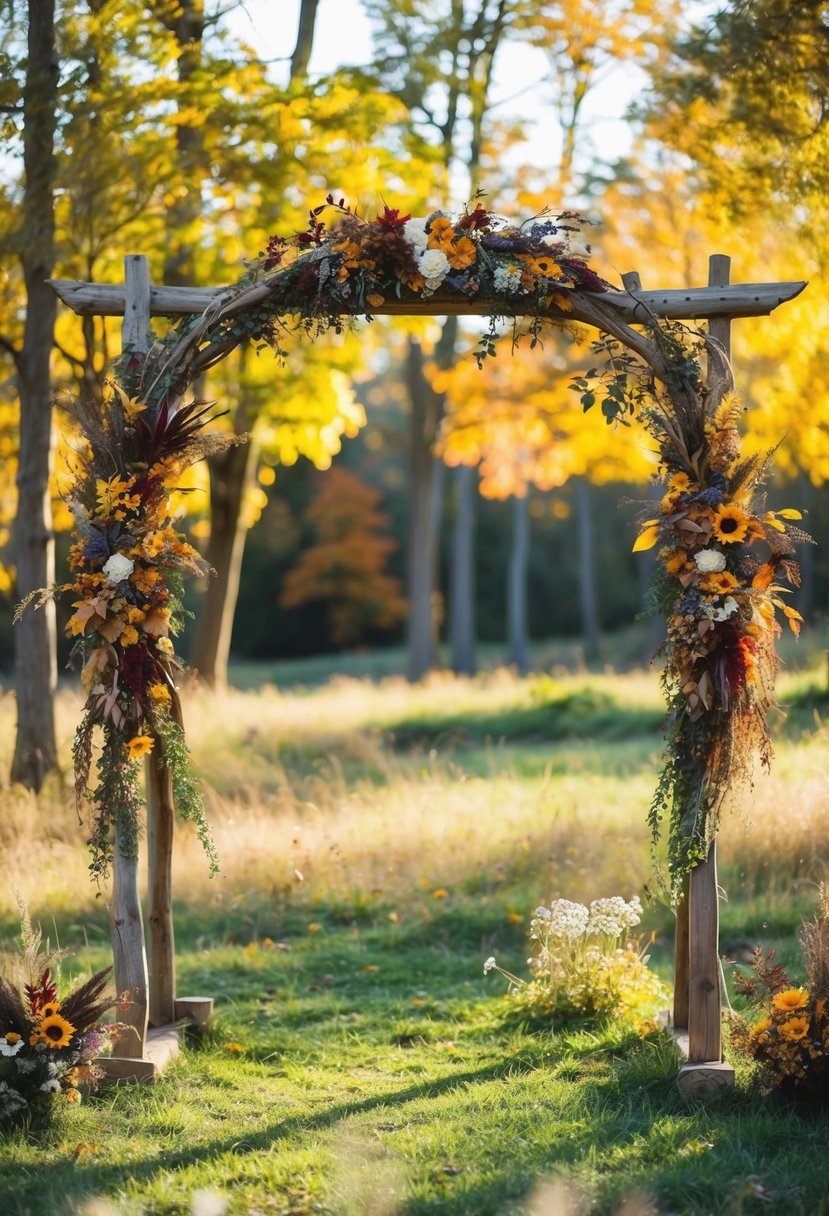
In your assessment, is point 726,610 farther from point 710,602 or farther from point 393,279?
point 393,279

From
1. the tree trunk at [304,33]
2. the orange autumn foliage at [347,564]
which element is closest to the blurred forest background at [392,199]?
the tree trunk at [304,33]

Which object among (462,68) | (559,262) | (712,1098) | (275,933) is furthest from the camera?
(462,68)

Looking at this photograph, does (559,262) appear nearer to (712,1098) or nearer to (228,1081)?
(712,1098)

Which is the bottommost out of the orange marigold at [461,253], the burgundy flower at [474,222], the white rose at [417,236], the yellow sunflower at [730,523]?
the yellow sunflower at [730,523]

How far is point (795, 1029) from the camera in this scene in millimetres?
4492

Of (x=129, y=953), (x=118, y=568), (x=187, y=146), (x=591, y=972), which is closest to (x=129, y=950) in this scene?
(x=129, y=953)

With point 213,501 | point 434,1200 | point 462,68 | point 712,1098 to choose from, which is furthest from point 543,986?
point 462,68

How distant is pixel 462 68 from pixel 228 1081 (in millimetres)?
13975

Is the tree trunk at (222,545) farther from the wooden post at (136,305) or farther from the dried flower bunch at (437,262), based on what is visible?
the dried flower bunch at (437,262)

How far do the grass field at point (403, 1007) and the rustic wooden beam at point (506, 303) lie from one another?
321 cm

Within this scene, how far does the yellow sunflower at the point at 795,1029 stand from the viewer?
4477 millimetres

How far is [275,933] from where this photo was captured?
7.53m

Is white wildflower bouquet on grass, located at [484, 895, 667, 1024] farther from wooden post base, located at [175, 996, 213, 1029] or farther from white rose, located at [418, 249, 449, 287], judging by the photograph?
white rose, located at [418, 249, 449, 287]

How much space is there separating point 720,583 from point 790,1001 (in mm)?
1678
